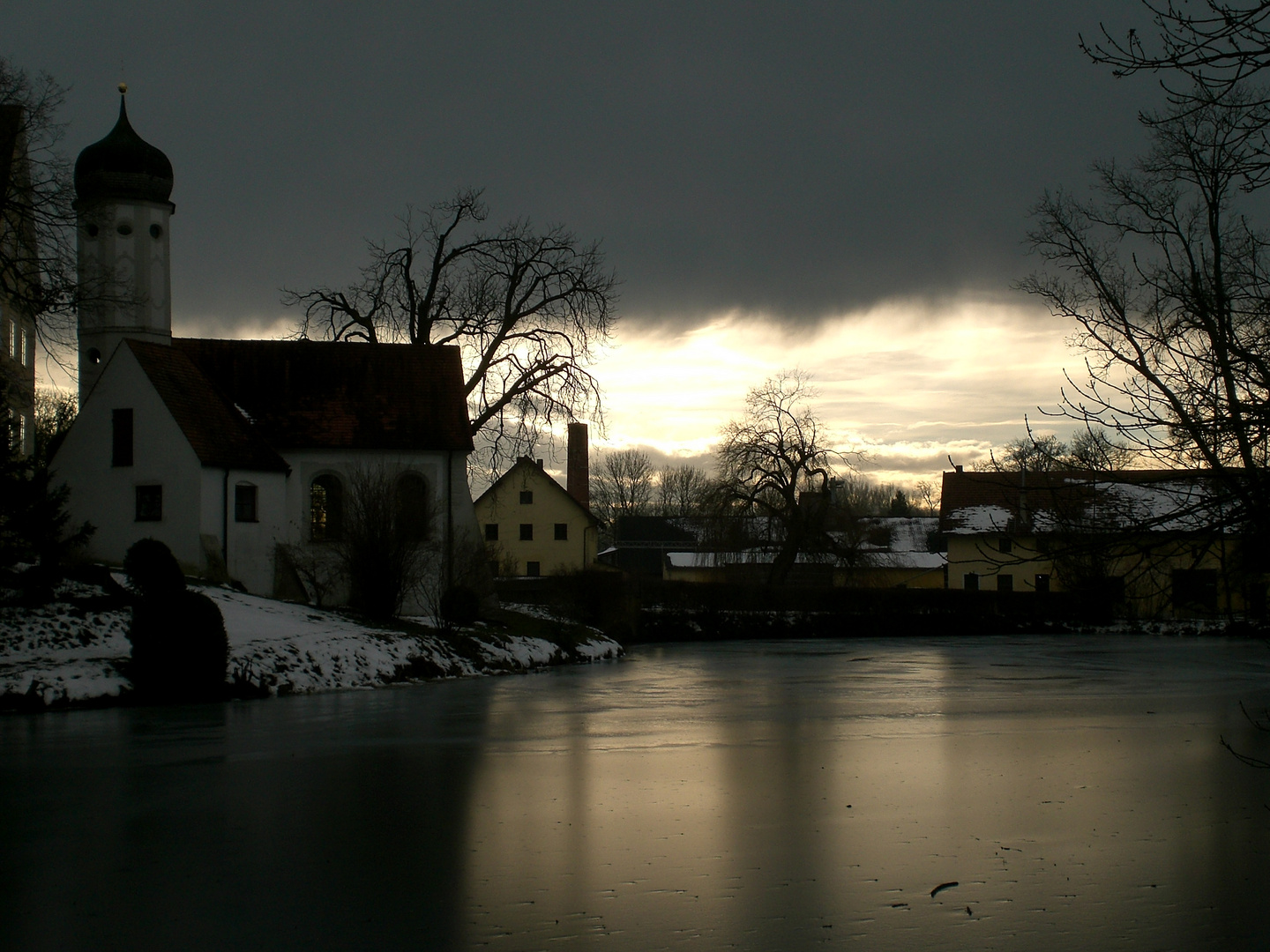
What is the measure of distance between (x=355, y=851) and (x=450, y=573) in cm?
2439

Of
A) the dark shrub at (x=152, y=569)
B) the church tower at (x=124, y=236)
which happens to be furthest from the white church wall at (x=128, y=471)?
the dark shrub at (x=152, y=569)

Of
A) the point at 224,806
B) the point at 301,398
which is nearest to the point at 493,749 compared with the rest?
the point at 224,806

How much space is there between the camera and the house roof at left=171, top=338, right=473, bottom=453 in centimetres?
3628

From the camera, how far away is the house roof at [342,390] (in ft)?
119

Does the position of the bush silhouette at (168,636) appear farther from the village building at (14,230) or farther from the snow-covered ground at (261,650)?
the village building at (14,230)

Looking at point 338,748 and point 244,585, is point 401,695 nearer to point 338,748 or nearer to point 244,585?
point 338,748

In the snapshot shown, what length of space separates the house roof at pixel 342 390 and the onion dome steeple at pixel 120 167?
4876mm

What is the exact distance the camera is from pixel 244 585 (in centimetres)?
3222

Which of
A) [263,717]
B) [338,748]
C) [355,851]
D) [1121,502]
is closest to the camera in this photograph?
[355,851]

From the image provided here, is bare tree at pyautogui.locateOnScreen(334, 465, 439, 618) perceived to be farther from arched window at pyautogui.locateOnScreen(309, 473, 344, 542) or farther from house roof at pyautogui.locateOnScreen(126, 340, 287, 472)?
arched window at pyautogui.locateOnScreen(309, 473, 344, 542)

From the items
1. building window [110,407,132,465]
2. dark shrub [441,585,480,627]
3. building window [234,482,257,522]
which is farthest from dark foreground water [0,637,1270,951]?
building window [110,407,132,465]

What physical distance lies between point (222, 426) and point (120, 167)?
8746 mm

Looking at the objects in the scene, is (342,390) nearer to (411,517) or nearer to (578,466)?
(411,517)

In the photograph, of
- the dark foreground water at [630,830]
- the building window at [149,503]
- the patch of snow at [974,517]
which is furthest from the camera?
the patch of snow at [974,517]
